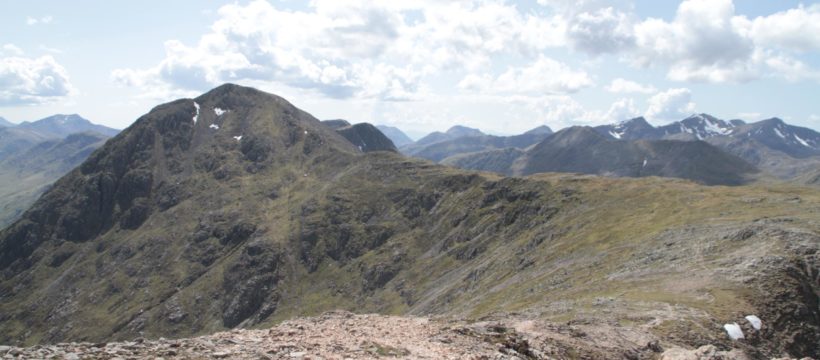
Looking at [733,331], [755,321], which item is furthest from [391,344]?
[755,321]

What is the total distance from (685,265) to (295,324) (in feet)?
170

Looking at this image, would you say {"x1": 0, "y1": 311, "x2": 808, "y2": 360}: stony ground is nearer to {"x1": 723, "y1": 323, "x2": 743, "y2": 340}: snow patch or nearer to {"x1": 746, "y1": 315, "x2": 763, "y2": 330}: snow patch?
{"x1": 723, "y1": 323, "x2": 743, "y2": 340}: snow patch

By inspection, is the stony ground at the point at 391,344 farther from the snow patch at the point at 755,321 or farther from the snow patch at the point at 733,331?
the snow patch at the point at 755,321

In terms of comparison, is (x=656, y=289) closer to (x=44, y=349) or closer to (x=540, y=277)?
(x=540, y=277)

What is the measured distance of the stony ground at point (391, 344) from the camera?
22547mm

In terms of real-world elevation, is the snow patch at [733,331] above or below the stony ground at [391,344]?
below

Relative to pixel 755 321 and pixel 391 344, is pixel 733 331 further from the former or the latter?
pixel 391 344

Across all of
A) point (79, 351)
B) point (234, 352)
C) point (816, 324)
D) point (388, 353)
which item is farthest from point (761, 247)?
point (79, 351)

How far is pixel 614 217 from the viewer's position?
125375 mm

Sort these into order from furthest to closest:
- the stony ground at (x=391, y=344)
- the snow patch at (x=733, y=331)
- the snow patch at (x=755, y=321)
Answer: the snow patch at (x=755, y=321) < the snow patch at (x=733, y=331) < the stony ground at (x=391, y=344)

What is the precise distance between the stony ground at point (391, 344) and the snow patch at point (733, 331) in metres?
9.63

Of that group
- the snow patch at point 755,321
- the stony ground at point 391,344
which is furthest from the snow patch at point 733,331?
the stony ground at point 391,344

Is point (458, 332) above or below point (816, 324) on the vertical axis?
above

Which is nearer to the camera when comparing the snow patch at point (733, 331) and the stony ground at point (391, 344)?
the stony ground at point (391, 344)
